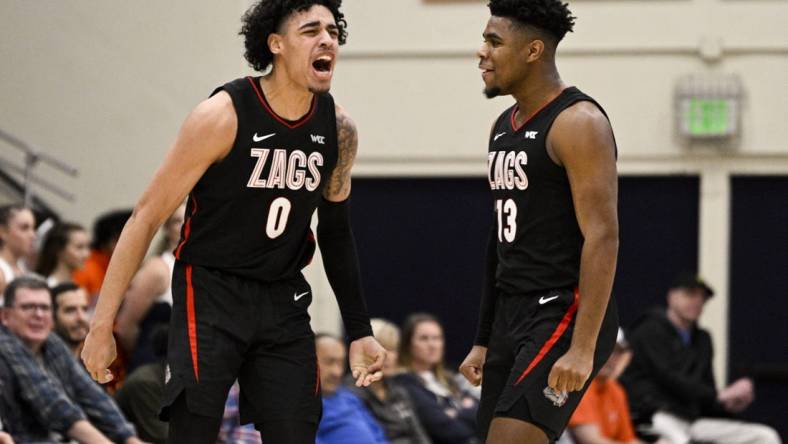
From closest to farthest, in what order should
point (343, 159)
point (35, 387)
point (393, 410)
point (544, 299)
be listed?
point (544, 299) → point (343, 159) → point (35, 387) → point (393, 410)

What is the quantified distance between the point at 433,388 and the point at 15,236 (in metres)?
2.68

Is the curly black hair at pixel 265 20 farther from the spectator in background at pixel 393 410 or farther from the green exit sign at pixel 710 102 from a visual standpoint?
the green exit sign at pixel 710 102

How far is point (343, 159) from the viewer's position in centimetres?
542

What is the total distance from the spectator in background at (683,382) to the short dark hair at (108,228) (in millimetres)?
3600

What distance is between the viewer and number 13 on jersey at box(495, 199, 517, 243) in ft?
17.3

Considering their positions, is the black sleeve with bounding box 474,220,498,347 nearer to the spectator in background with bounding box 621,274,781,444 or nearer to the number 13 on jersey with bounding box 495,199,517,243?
the number 13 on jersey with bounding box 495,199,517,243

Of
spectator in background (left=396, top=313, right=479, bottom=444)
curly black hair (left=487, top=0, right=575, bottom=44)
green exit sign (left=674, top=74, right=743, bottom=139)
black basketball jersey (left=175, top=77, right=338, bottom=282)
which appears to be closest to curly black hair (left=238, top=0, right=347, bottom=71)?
black basketball jersey (left=175, top=77, right=338, bottom=282)

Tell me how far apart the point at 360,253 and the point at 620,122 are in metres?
2.29

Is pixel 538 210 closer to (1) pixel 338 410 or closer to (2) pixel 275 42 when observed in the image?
(2) pixel 275 42

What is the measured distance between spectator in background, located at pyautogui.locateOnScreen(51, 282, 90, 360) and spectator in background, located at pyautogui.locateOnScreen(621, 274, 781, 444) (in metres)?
4.06

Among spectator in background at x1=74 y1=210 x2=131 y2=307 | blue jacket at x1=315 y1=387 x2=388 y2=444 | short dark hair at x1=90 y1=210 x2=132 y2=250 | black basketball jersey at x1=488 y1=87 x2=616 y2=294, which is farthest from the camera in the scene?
short dark hair at x1=90 y1=210 x2=132 y2=250

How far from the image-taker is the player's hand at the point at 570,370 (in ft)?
16.4

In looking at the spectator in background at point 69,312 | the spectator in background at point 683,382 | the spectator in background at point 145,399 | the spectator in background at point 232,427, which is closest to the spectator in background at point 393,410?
the spectator in background at point 232,427

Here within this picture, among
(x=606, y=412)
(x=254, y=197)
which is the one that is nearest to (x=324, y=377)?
(x=606, y=412)
